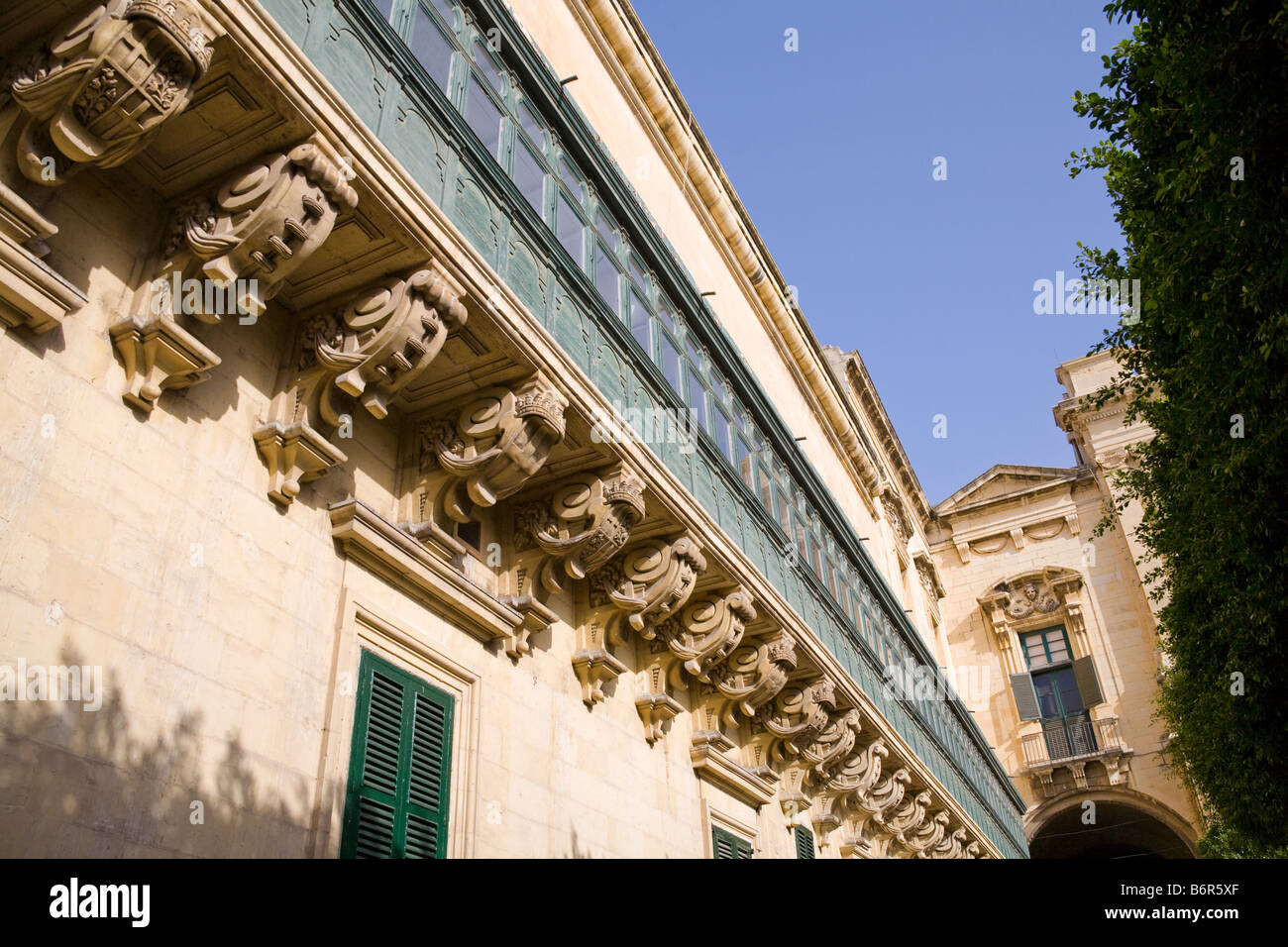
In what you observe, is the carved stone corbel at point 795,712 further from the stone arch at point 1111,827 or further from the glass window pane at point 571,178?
the stone arch at point 1111,827

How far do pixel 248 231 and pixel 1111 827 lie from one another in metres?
37.2

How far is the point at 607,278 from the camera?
11.1m

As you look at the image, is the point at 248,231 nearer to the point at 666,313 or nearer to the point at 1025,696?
the point at 666,313

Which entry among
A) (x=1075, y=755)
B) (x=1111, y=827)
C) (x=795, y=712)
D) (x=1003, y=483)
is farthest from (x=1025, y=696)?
(x=795, y=712)

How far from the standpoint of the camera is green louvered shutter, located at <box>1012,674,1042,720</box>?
1473 inches

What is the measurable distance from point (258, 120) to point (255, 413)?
1.93 metres

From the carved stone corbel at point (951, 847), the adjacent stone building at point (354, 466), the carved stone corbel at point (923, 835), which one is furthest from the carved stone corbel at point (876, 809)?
the adjacent stone building at point (354, 466)

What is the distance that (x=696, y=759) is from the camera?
1223 centimetres

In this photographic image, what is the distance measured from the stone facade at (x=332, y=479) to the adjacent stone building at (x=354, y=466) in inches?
1.0

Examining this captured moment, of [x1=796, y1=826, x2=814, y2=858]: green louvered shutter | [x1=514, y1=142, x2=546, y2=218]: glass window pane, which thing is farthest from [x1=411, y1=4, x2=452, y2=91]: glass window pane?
[x1=796, y1=826, x2=814, y2=858]: green louvered shutter

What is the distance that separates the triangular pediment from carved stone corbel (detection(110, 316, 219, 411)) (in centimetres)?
3981
